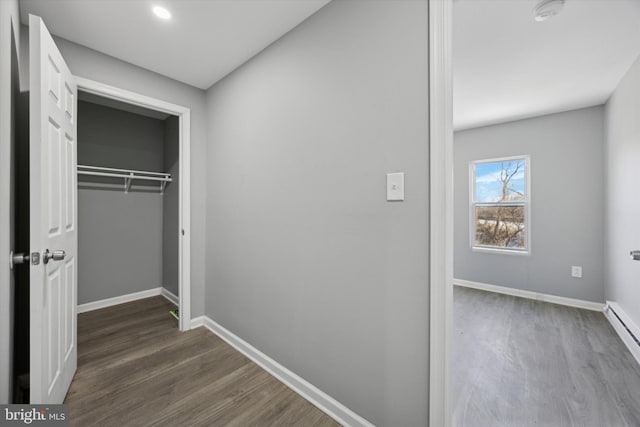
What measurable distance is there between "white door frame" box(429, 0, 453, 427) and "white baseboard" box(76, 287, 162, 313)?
12.1 ft

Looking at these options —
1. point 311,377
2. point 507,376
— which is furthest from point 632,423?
point 311,377

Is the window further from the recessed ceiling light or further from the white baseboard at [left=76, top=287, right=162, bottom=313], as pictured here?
the white baseboard at [left=76, top=287, right=162, bottom=313]

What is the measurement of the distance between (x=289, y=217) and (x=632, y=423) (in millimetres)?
2373

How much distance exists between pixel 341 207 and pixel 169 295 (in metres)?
3.05

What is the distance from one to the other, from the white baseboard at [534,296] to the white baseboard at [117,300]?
462 cm

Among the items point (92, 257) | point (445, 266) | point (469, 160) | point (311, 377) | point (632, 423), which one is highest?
point (469, 160)

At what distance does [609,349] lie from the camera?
91.7 inches

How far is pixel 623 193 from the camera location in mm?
2584

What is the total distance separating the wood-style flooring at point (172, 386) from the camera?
1519mm

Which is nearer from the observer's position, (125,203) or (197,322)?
(197,322)

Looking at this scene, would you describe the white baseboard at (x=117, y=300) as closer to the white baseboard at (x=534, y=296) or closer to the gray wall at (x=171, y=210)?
the gray wall at (x=171, y=210)

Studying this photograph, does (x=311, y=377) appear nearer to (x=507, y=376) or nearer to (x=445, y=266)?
(x=445, y=266)

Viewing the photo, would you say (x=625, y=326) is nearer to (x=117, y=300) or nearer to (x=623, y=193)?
(x=623, y=193)

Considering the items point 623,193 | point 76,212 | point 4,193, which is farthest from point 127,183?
point 623,193
